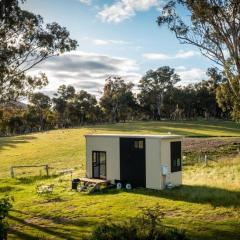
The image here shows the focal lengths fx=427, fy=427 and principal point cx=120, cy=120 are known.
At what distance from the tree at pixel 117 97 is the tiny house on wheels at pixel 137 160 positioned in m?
76.7

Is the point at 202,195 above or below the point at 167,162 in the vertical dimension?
below

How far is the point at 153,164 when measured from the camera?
2556 centimetres

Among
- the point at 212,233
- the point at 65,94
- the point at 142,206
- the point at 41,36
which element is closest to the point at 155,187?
the point at 142,206

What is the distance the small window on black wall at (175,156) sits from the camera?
2639 centimetres

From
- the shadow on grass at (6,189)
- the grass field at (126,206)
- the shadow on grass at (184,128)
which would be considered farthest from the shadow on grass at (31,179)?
the shadow on grass at (184,128)

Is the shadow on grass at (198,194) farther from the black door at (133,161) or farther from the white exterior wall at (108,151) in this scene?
the white exterior wall at (108,151)

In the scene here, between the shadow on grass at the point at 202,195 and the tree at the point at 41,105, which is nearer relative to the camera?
the shadow on grass at the point at 202,195

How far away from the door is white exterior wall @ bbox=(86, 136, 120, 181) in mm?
220

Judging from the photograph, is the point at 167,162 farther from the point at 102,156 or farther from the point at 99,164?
the point at 99,164

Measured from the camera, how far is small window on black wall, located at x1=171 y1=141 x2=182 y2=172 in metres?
26.4

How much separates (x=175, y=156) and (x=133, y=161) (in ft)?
8.79

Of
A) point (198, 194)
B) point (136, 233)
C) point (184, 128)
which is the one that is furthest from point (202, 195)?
point (184, 128)

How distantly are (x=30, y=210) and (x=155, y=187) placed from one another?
25.4 feet

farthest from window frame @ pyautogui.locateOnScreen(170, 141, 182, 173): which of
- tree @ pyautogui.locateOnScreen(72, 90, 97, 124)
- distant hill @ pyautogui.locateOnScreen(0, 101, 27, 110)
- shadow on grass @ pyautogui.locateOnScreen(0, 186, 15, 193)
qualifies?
tree @ pyautogui.locateOnScreen(72, 90, 97, 124)
